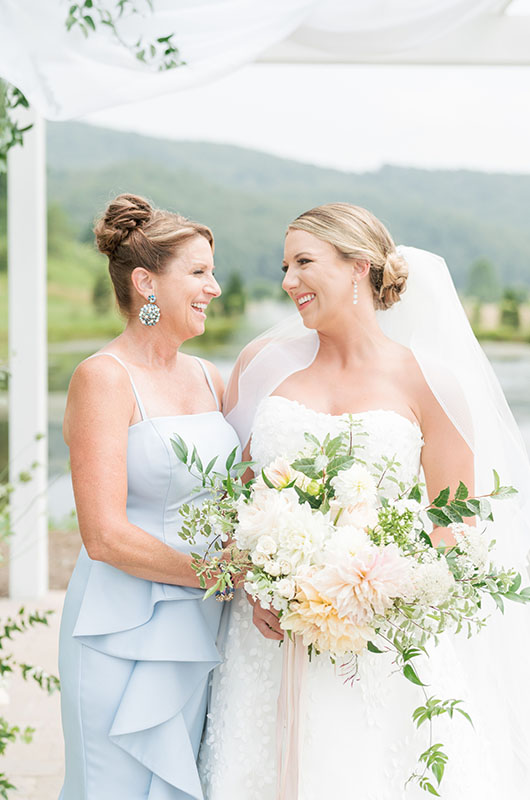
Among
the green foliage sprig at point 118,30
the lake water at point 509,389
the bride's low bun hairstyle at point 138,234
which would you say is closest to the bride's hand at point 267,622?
the bride's low bun hairstyle at point 138,234

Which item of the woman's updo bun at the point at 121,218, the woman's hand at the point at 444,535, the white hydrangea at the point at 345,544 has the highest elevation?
the woman's updo bun at the point at 121,218

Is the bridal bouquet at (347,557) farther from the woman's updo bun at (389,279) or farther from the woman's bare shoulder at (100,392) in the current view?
the woman's updo bun at (389,279)

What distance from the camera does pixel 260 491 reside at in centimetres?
186

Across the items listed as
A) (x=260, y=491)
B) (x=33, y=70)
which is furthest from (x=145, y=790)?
(x=33, y=70)

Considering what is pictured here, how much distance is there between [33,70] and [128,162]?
22.8ft

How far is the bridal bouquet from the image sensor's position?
67.6 inches

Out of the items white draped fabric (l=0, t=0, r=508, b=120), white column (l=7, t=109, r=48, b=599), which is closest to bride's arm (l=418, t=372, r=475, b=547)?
white draped fabric (l=0, t=0, r=508, b=120)

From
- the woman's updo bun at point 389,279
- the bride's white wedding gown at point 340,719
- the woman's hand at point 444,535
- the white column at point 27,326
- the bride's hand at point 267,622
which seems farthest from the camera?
the white column at point 27,326

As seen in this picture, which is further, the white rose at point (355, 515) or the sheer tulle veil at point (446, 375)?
the sheer tulle veil at point (446, 375)

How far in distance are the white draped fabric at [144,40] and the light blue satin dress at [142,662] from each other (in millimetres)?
1254

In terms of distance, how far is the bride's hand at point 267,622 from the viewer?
200cm

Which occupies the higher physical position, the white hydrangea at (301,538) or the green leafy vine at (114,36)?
the green leafy vine at (114,36)

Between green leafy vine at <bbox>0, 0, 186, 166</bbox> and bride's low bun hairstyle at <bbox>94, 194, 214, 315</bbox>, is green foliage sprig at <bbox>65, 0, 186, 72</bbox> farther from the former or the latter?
bride's low bun hairstyle at <bbox>94, 194, 214, 315</bbox>

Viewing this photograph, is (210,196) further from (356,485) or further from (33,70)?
(356,485)
